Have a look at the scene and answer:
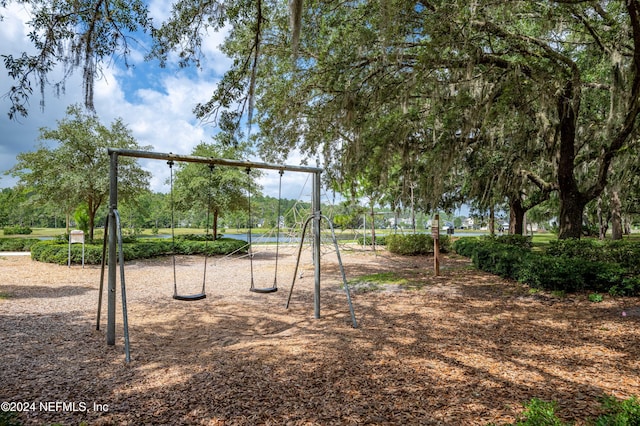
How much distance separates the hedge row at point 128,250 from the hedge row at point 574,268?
21.6 feet

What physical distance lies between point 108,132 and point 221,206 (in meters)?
4.30

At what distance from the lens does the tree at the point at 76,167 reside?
10.3m

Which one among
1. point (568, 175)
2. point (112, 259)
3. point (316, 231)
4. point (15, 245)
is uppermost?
point (568, 175)

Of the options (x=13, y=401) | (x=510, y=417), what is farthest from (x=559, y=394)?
(x=13, y=401)

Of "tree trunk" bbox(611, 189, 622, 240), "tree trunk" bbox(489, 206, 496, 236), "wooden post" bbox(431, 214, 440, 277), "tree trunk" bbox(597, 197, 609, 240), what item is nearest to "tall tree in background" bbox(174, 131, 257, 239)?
"wooden post" bbox(431, 214, 440, 277)

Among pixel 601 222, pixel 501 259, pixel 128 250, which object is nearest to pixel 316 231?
pixel 501 259

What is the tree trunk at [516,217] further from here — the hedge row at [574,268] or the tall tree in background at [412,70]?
the hedge row at [574,268]

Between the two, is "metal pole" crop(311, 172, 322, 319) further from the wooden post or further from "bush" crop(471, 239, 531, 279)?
the wooden post

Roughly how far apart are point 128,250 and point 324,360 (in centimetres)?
963

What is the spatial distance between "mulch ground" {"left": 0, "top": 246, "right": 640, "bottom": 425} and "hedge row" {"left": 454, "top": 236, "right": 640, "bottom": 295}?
12.8 inches

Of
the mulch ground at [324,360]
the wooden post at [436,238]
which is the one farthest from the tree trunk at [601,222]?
the mulch ground at [324,360]

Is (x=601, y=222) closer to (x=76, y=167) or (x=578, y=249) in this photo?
(x=578, y=249)

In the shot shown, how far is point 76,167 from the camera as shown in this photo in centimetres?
1072

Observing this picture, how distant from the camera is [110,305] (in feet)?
11.8
